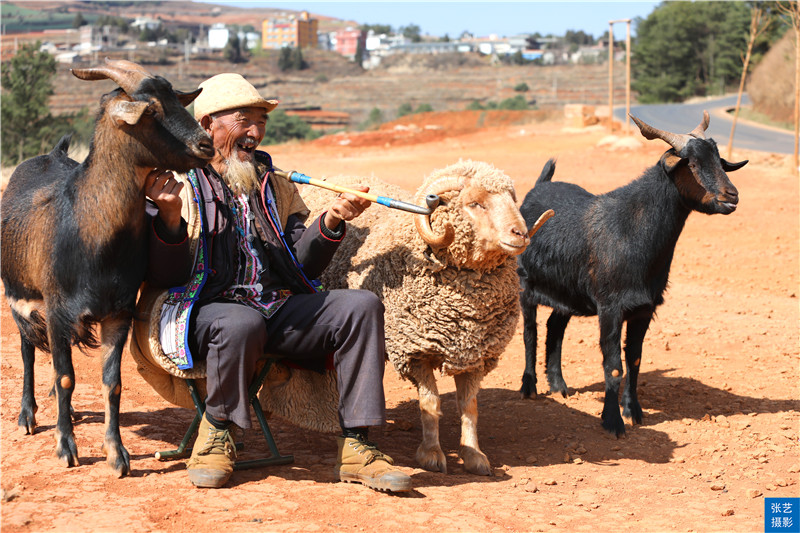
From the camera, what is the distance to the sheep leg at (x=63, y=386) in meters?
4.55

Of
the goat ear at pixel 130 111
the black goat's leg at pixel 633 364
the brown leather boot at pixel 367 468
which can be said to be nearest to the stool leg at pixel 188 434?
the brown leather boot at pixel 367 468

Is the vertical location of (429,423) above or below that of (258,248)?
below

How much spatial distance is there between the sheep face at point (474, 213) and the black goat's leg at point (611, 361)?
1.83 m

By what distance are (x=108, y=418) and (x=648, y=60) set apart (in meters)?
60.7

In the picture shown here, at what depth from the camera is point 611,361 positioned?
21.4ft

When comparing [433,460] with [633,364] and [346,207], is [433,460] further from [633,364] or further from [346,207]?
[633,364]

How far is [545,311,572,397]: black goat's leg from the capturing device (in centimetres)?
737

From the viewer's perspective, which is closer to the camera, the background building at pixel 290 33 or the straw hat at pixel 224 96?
the straw hat at pixel 224 96

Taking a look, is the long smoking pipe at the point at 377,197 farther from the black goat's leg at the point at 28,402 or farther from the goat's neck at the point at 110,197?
the black goat's leg at the point at 28,402

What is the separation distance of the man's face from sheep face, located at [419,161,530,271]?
3.55 ft

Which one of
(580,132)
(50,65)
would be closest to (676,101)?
(580,132)

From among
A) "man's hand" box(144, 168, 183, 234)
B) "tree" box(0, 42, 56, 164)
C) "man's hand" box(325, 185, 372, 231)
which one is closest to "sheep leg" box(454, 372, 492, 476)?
"man's hand" box(325, 185, 372, 231)

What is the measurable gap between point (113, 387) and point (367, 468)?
1428 mm

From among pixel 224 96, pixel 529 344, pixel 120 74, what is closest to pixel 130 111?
pixel 120 74
